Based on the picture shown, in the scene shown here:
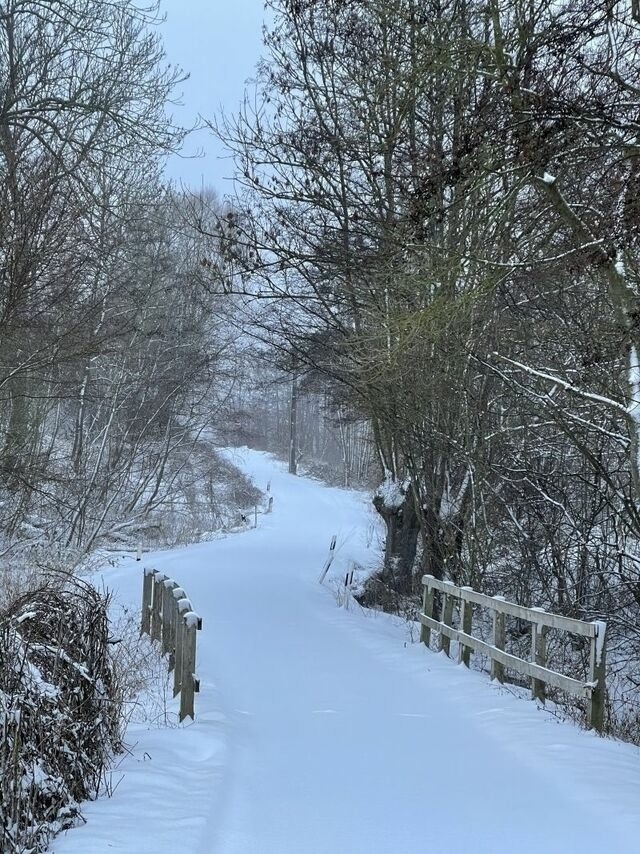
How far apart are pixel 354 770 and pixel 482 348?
7089mm

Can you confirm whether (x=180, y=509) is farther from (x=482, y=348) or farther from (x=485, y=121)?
(x=485, y=121)

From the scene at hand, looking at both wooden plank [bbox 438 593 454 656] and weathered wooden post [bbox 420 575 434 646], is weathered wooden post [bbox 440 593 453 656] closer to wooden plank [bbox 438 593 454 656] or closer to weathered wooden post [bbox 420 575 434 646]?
wooden plank [bbox 438 593 454 656]

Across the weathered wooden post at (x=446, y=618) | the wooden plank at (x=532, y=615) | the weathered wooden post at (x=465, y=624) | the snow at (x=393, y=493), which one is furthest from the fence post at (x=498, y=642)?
the snow at (x=393, y=493)

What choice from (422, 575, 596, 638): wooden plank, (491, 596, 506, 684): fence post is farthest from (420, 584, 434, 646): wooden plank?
(491, 596, 506, 684): fence post

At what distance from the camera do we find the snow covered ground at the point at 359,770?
4281mm

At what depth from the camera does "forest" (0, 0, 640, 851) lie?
6328 mm

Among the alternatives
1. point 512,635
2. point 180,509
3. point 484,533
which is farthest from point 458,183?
point 180,509

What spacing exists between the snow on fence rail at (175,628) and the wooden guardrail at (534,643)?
10.4 ft

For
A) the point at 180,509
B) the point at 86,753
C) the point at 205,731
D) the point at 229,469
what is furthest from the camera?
the point at 229,469

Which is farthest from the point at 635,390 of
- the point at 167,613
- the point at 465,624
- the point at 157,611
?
the point at 157,611

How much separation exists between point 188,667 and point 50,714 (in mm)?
2279

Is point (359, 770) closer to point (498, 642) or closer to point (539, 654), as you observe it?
point (539, 654)

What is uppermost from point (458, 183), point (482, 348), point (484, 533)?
point (458, 183)

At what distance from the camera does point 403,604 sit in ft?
50.0
